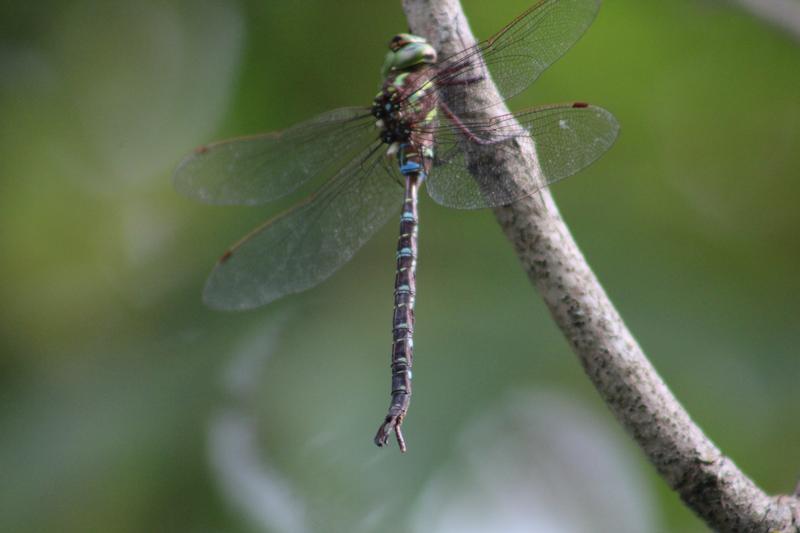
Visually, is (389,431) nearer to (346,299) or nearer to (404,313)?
(404,313)

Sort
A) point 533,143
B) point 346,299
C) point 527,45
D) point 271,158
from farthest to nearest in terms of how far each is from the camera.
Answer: point 346,299 → point 271,158 → point 527,45 → point 533,143

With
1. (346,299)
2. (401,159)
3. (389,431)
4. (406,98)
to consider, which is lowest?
(346,299)

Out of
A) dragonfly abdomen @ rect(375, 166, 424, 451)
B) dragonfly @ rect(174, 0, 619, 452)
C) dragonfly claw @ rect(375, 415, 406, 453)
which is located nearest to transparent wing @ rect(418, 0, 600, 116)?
dragonfly @ rect(174, 0, 619, 452)

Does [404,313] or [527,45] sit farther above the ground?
[527,45]

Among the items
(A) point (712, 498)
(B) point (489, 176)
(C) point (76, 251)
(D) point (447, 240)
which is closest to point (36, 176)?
(C) point (76, 251)

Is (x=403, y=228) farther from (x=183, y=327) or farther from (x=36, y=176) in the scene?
(x=36, y=176)

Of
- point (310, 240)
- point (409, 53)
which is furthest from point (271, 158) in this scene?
point (409, 53)
